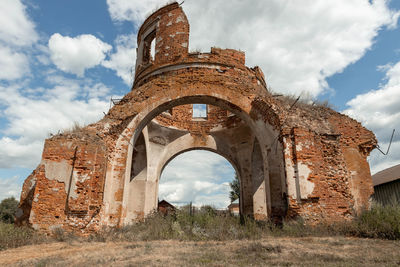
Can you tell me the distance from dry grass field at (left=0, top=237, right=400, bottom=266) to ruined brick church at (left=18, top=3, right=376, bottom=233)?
169 centimetres

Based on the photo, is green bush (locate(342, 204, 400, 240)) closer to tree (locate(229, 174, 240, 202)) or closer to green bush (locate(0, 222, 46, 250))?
green bush (locate(0, 222, 46, 250))

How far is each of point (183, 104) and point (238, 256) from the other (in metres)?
6.21

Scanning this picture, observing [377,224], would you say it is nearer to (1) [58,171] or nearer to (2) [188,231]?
(2) [188,231]

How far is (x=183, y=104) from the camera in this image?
9383 millimetres

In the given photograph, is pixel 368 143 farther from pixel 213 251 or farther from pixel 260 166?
pixel 213 251

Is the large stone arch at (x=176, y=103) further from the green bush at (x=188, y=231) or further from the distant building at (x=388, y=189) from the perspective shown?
the distant building at (x=388, y=189)

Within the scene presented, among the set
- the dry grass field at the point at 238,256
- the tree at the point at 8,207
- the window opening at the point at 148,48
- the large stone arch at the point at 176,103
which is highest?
the window opening at the point at 148,48

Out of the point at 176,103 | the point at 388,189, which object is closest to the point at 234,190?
the point at 388,189

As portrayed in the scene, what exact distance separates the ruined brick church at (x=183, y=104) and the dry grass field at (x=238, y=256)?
1.69m

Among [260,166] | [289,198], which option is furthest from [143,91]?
A: [260,166]

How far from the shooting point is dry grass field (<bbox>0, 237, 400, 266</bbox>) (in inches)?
144

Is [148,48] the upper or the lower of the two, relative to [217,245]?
upper

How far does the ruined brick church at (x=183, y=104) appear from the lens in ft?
22.3

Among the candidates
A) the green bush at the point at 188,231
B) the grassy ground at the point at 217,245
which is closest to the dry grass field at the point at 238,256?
the grassy ground at the point at 217,245
